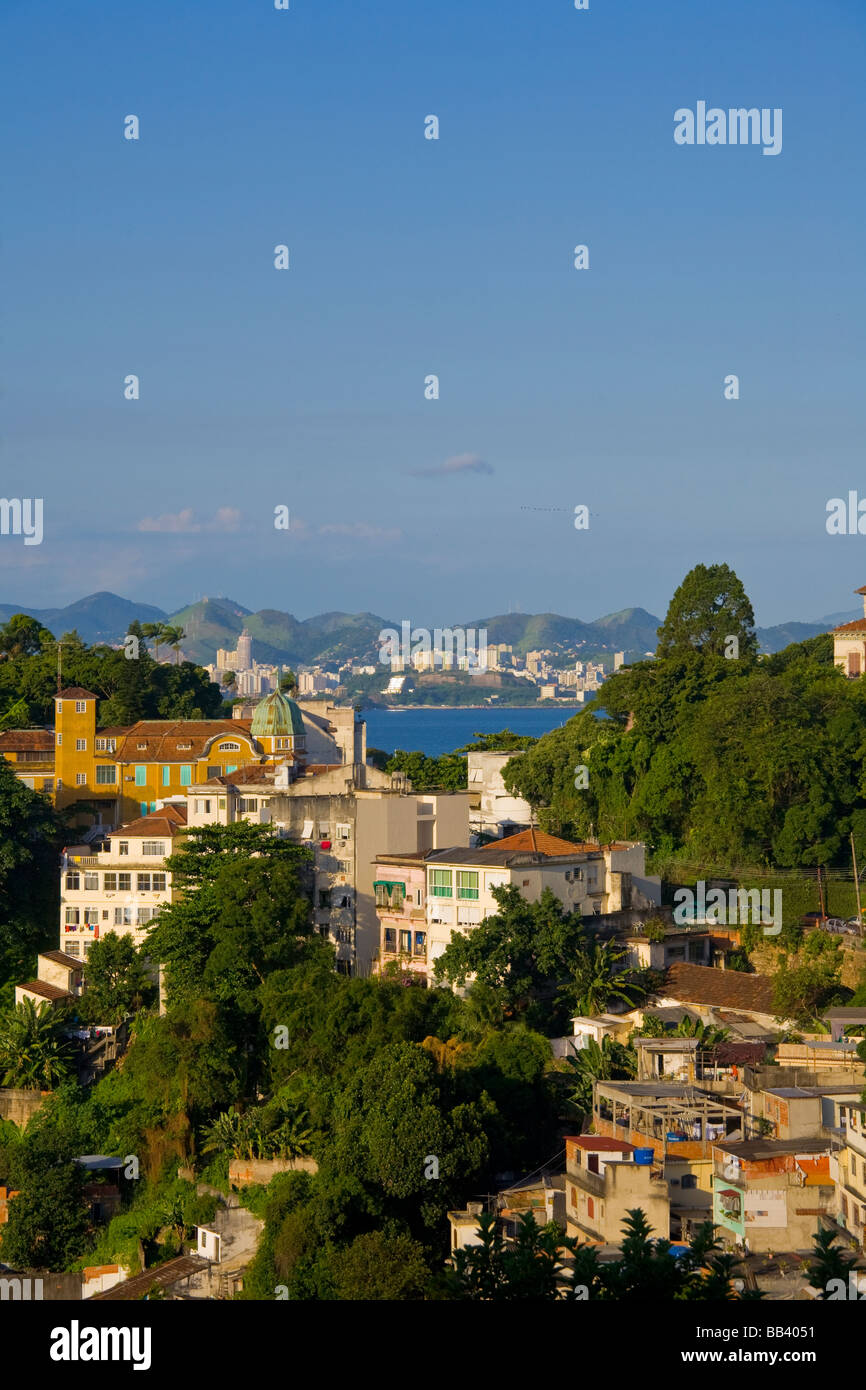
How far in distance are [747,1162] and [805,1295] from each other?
413 centimetres

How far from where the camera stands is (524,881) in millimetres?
30875

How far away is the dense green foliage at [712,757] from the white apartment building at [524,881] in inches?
115

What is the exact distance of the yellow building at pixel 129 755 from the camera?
4028 cm

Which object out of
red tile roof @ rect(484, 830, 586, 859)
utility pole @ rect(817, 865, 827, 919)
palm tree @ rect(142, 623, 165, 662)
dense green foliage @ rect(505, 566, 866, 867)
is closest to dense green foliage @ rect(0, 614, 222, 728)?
palm tree @ rect(142, 623, 165, 662)

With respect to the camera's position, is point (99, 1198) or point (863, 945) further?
point (863, 945)

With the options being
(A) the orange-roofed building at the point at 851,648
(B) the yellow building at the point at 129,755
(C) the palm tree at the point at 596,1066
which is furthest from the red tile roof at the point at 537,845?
(A) the orange-roofed building at the point at 851,648

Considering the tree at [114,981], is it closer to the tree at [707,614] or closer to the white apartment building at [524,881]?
the white apartment building at [524,881]

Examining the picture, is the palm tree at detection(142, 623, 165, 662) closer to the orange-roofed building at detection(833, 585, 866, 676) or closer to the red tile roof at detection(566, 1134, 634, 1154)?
the orange-roofed building at detection(833, 585, 866, 676)

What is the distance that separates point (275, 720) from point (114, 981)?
32.5 ft

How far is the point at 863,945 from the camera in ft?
101

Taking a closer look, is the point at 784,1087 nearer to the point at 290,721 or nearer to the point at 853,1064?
the point at 853,1064

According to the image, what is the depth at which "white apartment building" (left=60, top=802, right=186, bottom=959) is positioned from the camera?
111 ft
